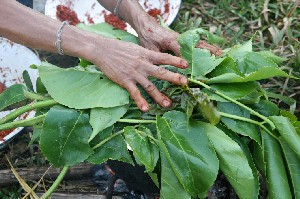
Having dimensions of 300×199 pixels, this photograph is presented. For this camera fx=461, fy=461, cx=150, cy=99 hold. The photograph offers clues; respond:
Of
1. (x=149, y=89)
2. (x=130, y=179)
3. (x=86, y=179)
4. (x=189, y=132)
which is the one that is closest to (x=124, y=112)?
(x=149, y=89)

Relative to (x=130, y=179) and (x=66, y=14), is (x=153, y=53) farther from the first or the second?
(x=66, y=14)

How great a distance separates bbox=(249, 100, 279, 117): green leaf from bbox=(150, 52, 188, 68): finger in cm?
24

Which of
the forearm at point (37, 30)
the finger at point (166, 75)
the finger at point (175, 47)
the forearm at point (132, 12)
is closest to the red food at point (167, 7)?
the forearm at point (132, 12)

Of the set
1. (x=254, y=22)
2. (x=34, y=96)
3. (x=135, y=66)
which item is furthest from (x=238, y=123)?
(x=254, y=22)

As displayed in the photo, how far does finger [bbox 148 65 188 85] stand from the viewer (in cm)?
126

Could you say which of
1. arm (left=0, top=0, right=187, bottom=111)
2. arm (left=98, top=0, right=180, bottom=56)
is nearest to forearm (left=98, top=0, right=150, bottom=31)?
arm (left=98, top=0, right=180, bottom=56)

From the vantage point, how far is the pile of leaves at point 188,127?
1.21 meters

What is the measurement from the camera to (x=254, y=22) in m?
2.58

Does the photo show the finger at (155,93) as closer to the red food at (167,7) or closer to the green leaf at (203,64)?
the green leaf at (203,64)

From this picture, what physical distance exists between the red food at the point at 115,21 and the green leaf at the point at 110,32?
79 centimetres

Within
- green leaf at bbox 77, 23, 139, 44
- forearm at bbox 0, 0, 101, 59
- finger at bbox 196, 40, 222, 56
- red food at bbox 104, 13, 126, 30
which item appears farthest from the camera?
red food at bbox 104, 13, 126, 30

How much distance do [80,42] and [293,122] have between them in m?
0.67

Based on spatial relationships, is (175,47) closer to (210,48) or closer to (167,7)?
(210,48)

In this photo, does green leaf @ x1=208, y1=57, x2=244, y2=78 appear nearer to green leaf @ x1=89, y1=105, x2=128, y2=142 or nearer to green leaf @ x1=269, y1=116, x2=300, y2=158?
green leaf @ x1=269, y1=116, x2=300, y2=158
